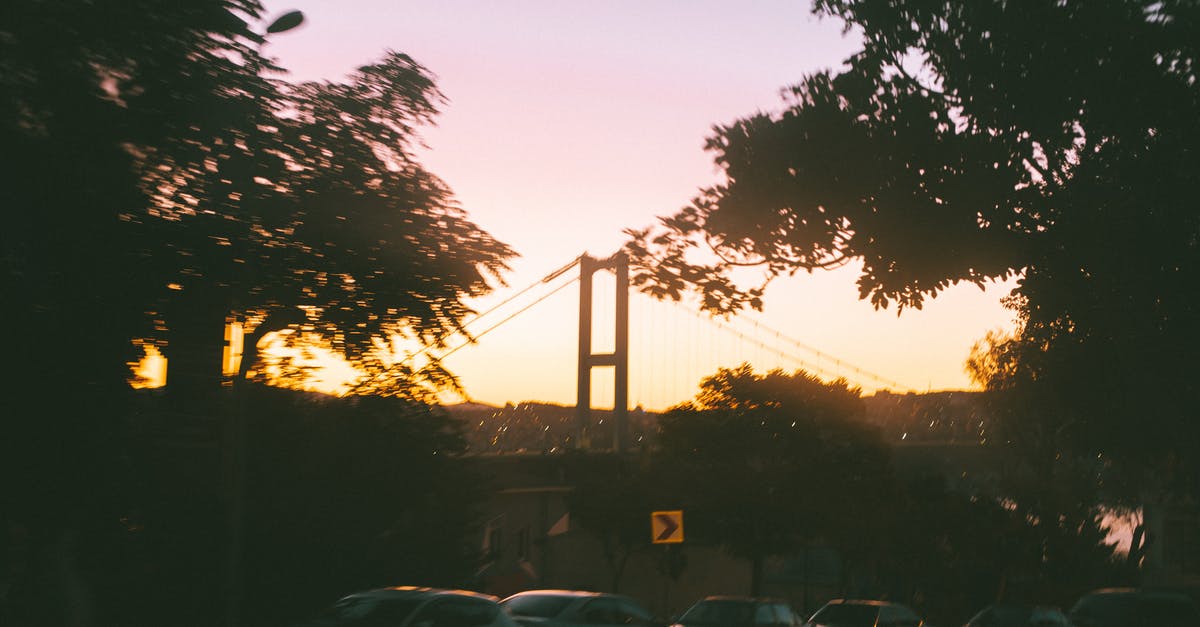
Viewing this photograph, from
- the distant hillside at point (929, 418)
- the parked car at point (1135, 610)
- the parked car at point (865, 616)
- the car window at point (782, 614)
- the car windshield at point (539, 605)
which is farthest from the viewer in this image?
the distant hillside at point (929, 418)

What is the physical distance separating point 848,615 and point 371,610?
43.9 ft

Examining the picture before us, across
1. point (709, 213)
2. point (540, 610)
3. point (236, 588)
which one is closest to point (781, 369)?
point (540, 610)

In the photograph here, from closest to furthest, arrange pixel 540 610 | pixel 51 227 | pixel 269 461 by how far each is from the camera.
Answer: pixel 51 227, pixel 269 461, pixel 540 610

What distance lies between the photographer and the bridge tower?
55094 mm

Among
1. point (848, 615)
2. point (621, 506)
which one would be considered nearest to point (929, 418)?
point (621, 506)

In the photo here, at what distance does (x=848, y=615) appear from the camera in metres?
26.2

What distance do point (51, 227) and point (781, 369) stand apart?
3094 cm

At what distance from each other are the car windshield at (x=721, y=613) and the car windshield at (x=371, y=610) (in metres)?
9.42

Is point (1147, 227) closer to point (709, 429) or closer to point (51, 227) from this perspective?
point (51, 227)

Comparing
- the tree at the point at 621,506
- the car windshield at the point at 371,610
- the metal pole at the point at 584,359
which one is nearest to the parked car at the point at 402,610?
the car windshield at the point at 371,610

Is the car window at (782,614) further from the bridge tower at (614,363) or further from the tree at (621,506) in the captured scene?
the bridge tower at (614,363)

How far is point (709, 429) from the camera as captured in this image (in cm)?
3978

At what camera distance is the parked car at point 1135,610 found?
25.2 metres

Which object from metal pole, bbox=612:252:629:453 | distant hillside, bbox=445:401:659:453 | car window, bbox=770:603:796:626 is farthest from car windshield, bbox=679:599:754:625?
metal pole, bbox=612:252:629:453
